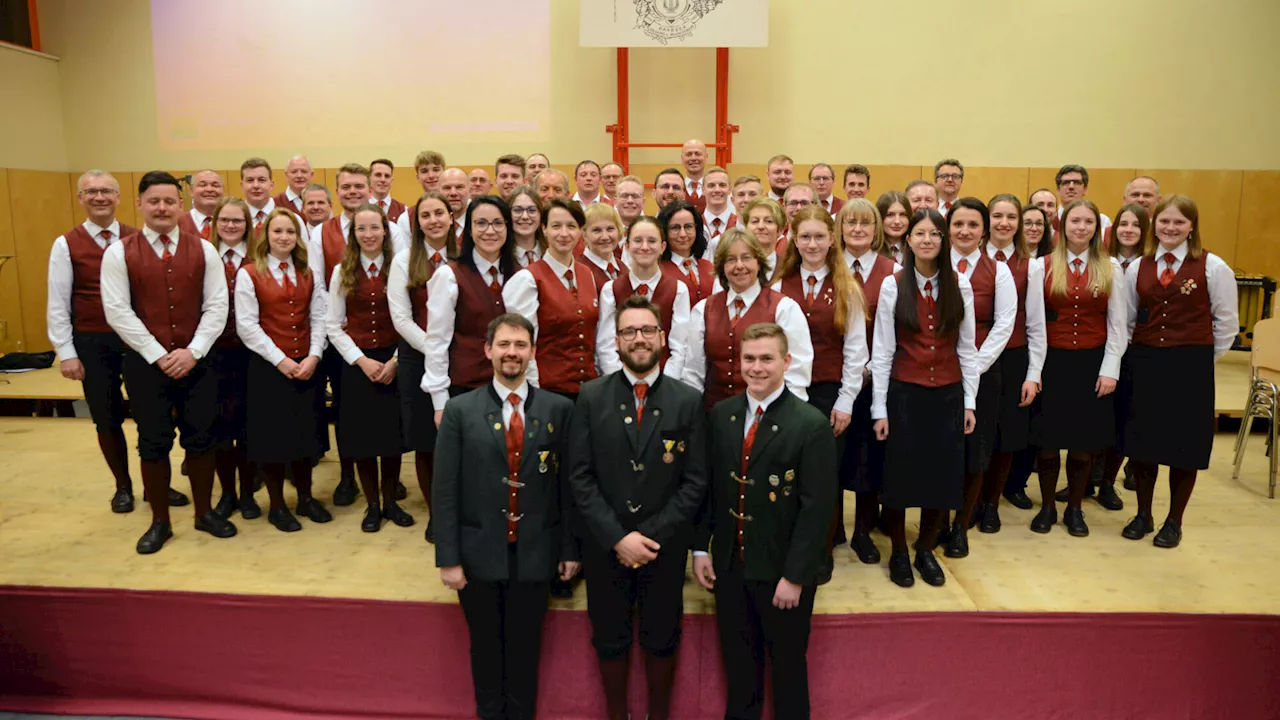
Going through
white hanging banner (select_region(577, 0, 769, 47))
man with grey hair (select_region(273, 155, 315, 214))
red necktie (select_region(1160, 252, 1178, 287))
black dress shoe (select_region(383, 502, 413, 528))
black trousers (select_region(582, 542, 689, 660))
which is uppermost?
white hanging banner (select_region(577, 0, 769, 47))

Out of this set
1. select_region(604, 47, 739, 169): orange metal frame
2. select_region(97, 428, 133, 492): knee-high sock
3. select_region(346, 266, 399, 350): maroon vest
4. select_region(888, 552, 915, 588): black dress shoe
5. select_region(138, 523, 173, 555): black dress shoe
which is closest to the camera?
select_region(888, 552, 915, 588): black dress shoe

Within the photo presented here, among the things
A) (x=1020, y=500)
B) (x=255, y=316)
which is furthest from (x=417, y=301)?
(x=1020, y=500)

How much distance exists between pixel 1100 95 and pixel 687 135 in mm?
3722

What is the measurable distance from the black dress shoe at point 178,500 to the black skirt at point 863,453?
3027 millimetres

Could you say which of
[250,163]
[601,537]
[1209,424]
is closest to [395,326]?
[601,537]

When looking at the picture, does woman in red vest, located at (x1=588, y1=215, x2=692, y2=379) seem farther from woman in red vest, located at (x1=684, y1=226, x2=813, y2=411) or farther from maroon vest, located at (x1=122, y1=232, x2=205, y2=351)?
maroon vest, located at (x1=122, y1=232, x2=205, y2=351)

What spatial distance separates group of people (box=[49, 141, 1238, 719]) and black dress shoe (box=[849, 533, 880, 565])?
0.06ft

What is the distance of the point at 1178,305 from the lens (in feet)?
10.4

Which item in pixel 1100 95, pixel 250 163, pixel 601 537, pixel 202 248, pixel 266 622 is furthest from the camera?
pixel 1100 95

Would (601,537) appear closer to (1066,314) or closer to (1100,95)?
(1066,314)

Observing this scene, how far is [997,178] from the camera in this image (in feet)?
23.7

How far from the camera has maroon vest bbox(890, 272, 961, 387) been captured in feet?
9.16

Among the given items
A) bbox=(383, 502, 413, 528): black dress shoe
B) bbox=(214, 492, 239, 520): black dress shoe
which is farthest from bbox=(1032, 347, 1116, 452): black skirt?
bbox=(214, 492, 239, 520): black dress shoe

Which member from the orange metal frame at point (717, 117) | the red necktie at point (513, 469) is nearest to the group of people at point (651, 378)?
the red necktie at point (513, 469)
